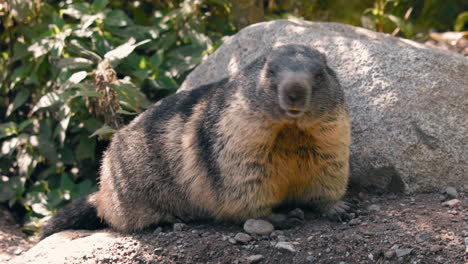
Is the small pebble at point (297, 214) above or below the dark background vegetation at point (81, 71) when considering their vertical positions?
below

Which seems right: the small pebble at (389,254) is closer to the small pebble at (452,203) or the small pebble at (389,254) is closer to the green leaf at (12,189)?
the small pebble at (452,203)

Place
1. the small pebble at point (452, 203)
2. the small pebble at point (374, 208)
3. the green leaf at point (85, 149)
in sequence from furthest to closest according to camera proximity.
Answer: the green leaf at point (85, 149) → the small pebble at point (374, 208) → the small pebble at point (452, 203)

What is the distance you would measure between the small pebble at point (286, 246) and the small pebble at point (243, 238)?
0.27 metres

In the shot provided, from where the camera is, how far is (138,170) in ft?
16.4

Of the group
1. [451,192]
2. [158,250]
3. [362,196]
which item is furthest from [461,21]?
[158,250]

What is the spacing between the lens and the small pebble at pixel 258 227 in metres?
4.42

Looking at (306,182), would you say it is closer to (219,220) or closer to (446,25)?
(219,220)

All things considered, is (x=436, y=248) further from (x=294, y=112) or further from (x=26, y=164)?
(x=26, y=164)

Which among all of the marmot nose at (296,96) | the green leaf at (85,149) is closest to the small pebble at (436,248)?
the marmot nose at (296,96)

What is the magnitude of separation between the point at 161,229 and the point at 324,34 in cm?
279

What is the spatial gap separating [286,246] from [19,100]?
4.48 metres

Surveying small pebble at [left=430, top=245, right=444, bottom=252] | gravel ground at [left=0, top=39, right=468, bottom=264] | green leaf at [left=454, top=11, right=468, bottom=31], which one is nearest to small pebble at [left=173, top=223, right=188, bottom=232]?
gravel ground at [left=0, top=39, right=468, bottom=264]

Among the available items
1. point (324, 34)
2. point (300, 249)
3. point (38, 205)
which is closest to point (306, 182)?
point (300, 249)

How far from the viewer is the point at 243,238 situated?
4348 millimetres
